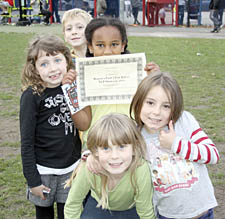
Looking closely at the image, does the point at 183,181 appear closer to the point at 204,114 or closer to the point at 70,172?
the point at 70,172

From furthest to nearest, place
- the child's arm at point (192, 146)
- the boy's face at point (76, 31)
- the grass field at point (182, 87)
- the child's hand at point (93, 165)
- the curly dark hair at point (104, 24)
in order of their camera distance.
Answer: the grass field at point (182, 87) → the boy's face at point (76, 31) → the curly dark hair at point (104, 24) → the child's hand at point (93, 165) → the child's arm at point (192, 146)

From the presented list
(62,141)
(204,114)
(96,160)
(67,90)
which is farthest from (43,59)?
(204,114)

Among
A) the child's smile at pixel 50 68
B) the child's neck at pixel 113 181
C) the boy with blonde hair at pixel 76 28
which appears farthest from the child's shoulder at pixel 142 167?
the boy with blonde hair at pixel 76 28

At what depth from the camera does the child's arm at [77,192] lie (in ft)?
7.73

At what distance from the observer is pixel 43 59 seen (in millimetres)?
2562

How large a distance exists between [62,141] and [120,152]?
2.08ft

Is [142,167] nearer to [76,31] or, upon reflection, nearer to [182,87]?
[76,31]

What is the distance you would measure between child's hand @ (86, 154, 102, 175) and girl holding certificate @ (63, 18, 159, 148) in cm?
35

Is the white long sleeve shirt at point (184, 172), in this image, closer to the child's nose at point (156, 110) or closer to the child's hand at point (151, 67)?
the child's nose at point (156, 110)

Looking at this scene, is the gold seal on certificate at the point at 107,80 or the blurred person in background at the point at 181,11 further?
the blurred person in background at the point at 181,11

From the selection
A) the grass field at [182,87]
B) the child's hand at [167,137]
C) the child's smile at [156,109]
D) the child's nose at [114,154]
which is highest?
the child's smile at [156,109]

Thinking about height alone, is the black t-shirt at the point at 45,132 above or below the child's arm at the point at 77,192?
above

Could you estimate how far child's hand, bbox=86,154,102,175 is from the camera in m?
2.24

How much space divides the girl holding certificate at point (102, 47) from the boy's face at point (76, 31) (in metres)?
0.55
